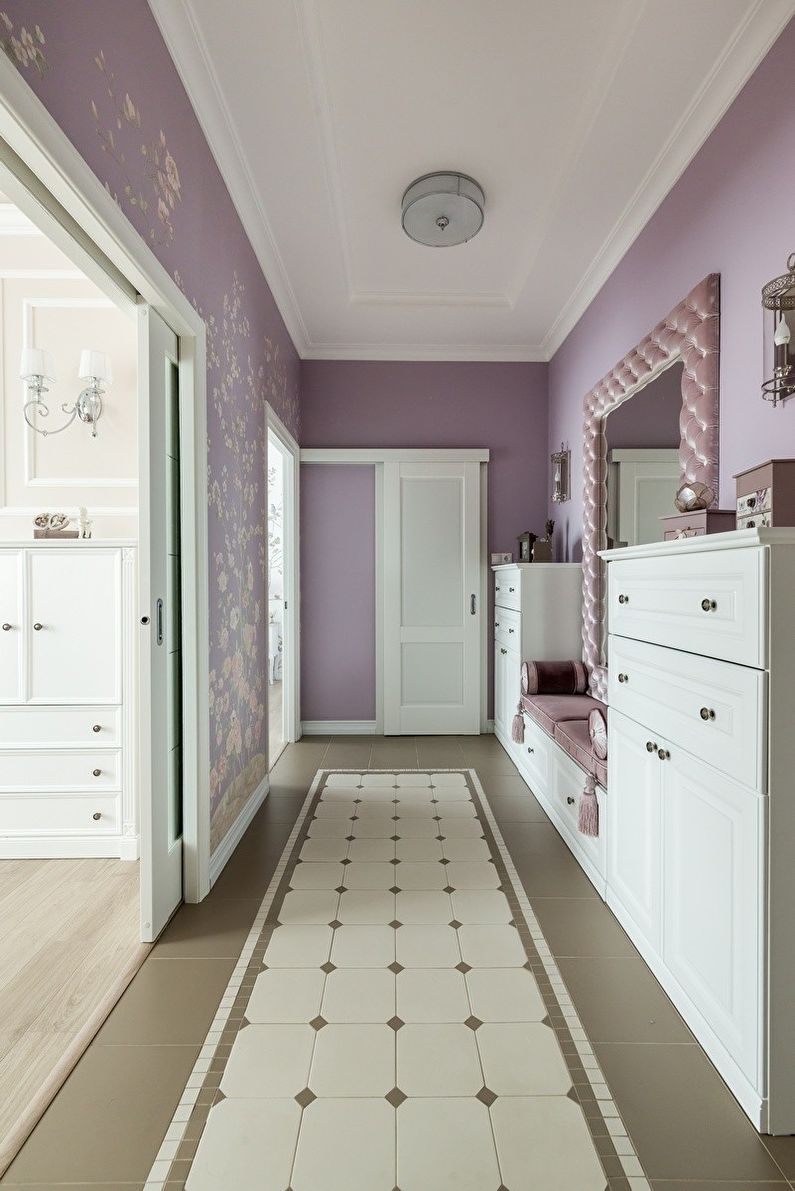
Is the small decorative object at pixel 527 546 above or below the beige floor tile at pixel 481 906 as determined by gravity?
above

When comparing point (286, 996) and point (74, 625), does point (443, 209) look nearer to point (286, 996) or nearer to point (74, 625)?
point (74, 625)

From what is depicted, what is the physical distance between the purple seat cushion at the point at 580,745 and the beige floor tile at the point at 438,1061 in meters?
1.05

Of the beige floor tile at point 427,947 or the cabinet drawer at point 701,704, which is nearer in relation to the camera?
the cabinet drawer at point 701,704

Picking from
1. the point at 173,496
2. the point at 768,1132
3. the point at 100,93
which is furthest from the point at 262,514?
the point at 768,1132

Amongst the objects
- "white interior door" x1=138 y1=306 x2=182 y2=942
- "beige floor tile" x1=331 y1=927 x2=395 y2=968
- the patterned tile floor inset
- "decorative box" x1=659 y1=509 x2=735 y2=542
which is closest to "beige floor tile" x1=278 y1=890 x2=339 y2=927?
the patterned tile floor inset

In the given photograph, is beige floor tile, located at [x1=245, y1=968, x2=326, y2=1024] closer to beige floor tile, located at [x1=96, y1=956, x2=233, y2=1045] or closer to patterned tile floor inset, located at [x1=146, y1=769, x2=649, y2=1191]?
patterned tile floor inset, located at [x1=146, y1=769, x2=649, y2=1191]

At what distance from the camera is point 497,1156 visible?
129 cm

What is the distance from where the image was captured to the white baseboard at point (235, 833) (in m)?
2.53

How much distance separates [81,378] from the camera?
274 centimetres

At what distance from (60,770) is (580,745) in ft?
6.97

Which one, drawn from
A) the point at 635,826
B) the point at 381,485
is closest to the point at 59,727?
the point at 635,826

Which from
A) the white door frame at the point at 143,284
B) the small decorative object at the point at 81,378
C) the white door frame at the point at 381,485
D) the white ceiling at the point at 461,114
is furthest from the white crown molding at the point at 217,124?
the white door frame at the point at 381,485

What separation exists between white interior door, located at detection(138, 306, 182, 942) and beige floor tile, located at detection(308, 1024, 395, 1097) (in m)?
0.77

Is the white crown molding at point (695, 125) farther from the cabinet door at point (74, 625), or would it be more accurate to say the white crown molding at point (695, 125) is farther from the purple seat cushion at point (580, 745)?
the cabinet door at point (74, 625)
